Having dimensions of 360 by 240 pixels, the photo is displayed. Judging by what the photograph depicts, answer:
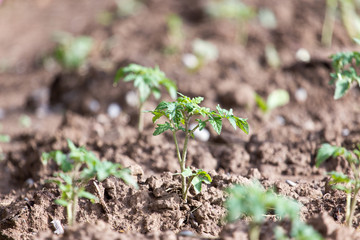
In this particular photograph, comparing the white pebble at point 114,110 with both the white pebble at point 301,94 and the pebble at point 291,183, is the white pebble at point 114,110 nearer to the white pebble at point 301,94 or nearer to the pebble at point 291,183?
the white pebble at point 301,94

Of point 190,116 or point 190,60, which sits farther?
point 190,60

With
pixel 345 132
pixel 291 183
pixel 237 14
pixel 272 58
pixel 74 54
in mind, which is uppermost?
pixel 237 14

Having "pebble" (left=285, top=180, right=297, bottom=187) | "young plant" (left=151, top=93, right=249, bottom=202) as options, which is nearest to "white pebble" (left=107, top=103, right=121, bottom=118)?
"young plant" (left=151, top=93, right=249, bottom=202)

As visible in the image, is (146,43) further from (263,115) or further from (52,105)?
(263,115)

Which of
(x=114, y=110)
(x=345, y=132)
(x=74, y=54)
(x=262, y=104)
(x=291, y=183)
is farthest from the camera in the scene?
(x=74, y=54)

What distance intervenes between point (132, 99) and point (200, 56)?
994 millimetres

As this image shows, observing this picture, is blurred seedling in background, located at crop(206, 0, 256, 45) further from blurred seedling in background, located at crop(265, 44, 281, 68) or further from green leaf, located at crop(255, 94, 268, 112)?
green leaf, located at crop(255, 94, 268, 112)

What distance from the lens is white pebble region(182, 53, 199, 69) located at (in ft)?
14.0

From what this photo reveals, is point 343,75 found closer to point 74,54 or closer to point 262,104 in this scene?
→ point 262,104

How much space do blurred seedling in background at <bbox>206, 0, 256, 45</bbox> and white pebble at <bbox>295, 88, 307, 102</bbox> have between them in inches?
45.8

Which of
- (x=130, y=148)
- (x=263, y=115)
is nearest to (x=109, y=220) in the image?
(x=130, y=148)

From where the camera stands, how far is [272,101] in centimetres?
358

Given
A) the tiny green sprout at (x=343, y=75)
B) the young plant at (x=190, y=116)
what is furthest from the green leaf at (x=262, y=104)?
the young plant at (x=190, y=116)

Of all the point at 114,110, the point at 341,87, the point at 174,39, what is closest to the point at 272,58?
the point at 174,39
